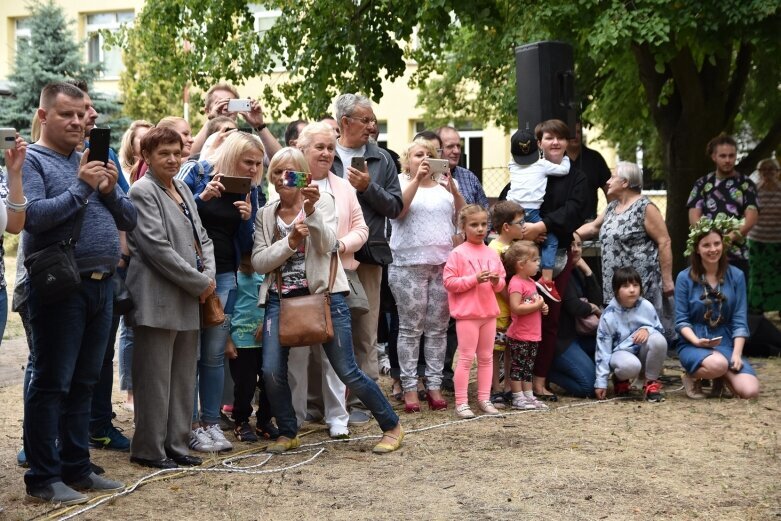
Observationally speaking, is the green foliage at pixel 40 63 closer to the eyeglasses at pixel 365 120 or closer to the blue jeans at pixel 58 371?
the eyeglasses at pixel 365 120

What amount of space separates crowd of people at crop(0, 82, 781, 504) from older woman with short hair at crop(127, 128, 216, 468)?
0.01m

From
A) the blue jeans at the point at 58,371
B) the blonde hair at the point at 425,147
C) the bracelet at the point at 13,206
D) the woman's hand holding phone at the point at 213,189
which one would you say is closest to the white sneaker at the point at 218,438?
the blue jeans at the point at 58,371

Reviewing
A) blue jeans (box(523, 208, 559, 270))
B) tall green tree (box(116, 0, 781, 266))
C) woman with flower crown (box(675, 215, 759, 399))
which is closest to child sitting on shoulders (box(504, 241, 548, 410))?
blue jeans (box(523, 208, 559, 270))

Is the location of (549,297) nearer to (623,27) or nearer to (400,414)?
(400,414)

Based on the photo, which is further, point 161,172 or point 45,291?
point 161,172

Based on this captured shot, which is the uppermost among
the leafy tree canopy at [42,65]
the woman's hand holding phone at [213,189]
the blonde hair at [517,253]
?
the leafy tree canopy at [42,65]

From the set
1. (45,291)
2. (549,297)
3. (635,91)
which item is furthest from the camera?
(635,91)

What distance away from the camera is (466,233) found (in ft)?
26.9

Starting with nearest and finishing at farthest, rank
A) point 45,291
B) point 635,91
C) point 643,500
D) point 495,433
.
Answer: point 45,291, point 643,500, point 495,433, point 635,91

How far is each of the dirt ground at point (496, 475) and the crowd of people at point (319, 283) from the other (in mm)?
228

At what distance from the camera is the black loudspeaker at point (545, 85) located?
31.9ft

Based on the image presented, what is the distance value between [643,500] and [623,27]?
625 cm

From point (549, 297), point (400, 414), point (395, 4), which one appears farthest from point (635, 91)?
point (400, 414)

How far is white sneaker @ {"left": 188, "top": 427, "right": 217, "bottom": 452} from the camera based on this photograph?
22.6ft
